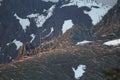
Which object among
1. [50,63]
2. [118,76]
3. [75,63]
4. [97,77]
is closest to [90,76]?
[97,77]

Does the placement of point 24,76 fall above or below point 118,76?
below

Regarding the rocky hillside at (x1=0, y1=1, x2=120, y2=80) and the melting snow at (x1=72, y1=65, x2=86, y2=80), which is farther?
the melting snow at (x1=72, y1=65, x2=86, y2=80)

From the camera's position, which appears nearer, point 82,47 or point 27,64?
point 27,64

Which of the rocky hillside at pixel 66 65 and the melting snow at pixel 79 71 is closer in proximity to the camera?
the rocky hillside at pixel 66 65

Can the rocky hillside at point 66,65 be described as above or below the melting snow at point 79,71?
above

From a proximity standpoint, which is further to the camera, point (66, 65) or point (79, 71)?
point (66, 65)

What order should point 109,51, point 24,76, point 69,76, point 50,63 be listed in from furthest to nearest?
point 109,51
point 50,63
point 69,76
point 24,76

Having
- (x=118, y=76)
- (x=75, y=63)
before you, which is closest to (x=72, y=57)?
(x=75, y=63)

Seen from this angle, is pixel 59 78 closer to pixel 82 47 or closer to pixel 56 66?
pixel 56 66

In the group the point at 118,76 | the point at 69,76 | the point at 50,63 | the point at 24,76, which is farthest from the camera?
the point at 50,63

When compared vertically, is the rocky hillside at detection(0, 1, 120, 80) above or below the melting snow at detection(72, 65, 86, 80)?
above

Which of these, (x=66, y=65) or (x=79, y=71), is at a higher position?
(x=66, y=65)
